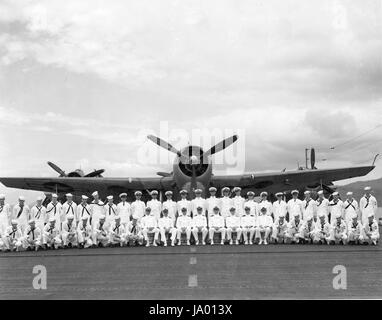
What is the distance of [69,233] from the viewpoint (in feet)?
50.0

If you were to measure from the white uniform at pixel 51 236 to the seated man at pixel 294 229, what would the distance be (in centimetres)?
756

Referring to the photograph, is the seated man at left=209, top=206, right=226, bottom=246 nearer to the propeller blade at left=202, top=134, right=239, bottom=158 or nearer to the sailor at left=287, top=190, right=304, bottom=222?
the sailor at left=287, top=190, right=304, bottom=222

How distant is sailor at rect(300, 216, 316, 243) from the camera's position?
15.3 m

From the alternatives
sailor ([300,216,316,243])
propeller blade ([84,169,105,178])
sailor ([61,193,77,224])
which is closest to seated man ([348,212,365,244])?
sailor ([300,216,316,243])

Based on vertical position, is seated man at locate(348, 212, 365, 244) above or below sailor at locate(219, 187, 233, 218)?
below

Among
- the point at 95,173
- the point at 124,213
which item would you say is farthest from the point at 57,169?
the point at 124,213

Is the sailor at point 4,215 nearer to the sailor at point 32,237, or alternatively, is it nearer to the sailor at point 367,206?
the sailor at point 32,237

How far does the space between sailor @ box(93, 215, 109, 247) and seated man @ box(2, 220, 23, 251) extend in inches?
91.5

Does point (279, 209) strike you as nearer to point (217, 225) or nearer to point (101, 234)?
point (217, 225)

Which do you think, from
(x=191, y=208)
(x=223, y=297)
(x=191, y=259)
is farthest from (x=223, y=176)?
(x=223, y=297)

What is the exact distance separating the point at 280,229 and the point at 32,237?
819 centimetres

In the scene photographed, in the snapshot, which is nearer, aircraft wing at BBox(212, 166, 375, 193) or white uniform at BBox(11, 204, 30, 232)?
white uniform at BBox(11, 204, 30, 232)
